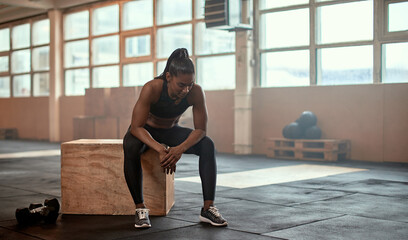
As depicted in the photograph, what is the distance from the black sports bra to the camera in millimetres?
3412

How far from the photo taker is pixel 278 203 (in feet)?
13.4

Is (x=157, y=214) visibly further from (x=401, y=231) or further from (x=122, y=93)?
(x=122, y=93)

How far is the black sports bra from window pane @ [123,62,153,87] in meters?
7.38

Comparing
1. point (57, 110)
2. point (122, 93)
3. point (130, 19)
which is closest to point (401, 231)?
point (122, 93)

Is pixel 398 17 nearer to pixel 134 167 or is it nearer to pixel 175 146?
pixel 175 146

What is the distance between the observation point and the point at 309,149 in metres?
7.71

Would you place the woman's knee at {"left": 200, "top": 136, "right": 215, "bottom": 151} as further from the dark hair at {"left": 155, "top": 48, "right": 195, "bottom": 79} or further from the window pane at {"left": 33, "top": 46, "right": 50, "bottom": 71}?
the window pane at {"left": 33, "top": 46, "right": 50, "bottom": 71}

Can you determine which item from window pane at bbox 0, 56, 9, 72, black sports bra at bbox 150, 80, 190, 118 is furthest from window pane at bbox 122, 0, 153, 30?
black sports bra at bbox 150, 80, 190, 118

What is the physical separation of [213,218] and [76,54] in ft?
33.7

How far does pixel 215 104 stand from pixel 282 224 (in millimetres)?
6387

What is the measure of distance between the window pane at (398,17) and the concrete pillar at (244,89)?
7.78 feet

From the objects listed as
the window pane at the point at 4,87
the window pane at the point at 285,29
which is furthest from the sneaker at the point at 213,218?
the window pane at the point at 4,87

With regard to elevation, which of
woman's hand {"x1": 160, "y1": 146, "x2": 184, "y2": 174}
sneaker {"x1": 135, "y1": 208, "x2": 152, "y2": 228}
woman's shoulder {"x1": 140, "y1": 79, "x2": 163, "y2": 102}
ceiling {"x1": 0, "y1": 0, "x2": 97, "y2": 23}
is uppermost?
ceiling {"x1": 0, "y1": 0, "x2": 97, "y2": 23}

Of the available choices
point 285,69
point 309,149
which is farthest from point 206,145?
point 285,69
